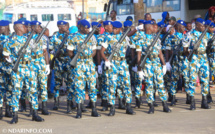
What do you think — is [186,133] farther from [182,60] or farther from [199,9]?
[199,9]

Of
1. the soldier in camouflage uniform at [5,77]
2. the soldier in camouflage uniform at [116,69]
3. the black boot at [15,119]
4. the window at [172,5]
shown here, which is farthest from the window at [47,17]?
the black boot at [15,119]

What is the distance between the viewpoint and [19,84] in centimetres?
905

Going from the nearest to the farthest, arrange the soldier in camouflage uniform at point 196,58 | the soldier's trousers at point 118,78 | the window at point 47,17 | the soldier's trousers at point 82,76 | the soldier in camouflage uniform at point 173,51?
the soldier's trousers at point 82,76
the soldier's trousers at point 118,78
the soldier in camouflage uniform at point 196,58
the soldier in camouflage uniform at point 173,51
the window at point 47,17

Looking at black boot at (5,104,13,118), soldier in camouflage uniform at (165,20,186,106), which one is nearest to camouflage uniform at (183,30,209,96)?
soldier in camouflage uniform at (165,20,186,106)

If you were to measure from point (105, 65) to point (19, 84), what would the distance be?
5.99 feet

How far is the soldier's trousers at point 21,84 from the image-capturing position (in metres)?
9.00

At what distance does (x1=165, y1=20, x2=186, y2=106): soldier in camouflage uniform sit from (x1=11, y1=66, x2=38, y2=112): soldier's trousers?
11.1 ft

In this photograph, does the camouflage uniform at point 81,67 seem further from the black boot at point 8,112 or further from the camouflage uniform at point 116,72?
the black boot at point 8,112

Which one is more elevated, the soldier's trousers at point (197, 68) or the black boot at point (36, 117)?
the soldier's trousers at point (197, 68)

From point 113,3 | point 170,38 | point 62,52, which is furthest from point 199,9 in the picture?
point 62,52

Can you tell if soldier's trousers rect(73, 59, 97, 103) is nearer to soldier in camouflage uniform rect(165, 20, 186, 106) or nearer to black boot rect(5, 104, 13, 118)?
black boot rect(5, 104, 13, 118)

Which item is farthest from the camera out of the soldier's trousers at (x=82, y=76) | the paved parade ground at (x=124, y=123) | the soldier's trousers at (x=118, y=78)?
the soldier's trousers at (x=118, y=78)

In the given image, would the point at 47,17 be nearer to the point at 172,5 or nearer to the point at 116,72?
the point at 172,5

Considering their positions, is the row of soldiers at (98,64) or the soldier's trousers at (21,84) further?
the row of soldiers at (98,64)
